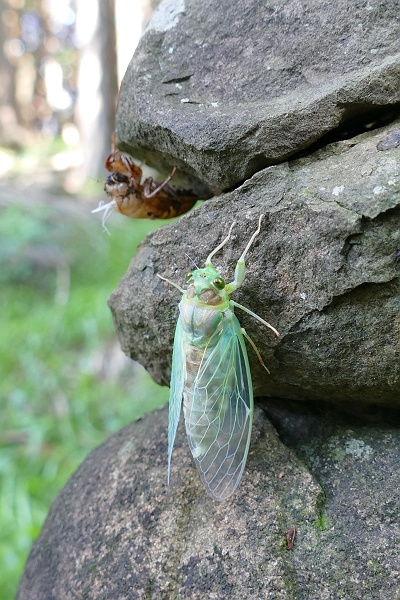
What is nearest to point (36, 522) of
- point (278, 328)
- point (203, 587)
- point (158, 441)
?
point (158, 441)

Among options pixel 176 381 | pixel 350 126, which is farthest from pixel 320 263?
pixel 176 381

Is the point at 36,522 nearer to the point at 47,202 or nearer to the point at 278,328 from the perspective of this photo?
the point at 278,328

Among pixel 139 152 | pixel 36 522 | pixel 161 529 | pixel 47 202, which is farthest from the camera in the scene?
pixel 47 202

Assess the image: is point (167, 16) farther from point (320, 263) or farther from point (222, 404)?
point (222, 404)

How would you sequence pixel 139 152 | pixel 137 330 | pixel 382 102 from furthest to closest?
pixel 139 152 → pixel 137 330 → pixel 382 102

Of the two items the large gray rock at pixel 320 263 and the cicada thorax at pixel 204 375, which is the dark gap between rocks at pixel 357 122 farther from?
the cicada thorax at pixel 204 375
